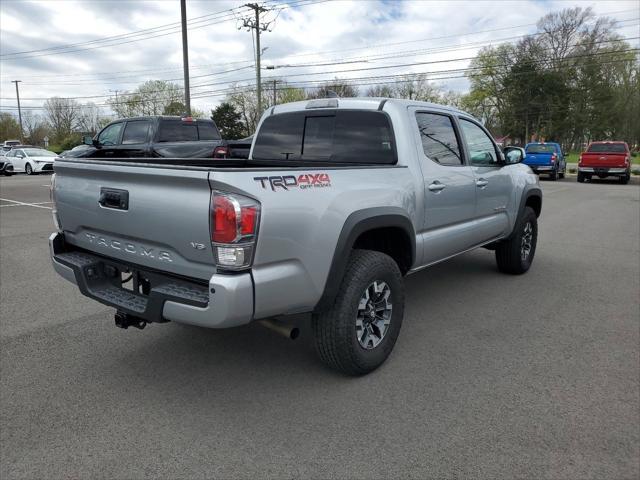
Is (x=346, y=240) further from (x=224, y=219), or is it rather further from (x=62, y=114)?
(x=62, y=114)

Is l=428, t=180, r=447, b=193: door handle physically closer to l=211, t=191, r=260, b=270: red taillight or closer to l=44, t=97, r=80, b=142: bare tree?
l=211, t=191, r=260, b=270: red taillight

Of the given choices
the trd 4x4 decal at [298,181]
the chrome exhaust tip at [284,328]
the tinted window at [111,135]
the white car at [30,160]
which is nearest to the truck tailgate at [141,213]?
the trd 4x4 decal at [298,181]

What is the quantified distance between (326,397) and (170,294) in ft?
3.88

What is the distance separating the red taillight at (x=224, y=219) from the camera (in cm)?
238

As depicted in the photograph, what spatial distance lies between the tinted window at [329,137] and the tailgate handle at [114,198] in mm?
1755

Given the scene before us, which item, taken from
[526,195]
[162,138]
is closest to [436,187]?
[526,195]

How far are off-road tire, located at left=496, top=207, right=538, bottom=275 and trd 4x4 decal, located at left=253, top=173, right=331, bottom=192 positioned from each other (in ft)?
11.4

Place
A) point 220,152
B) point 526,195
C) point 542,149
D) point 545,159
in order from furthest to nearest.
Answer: point 542,149
point 545,159
point 220,152
point 526,195

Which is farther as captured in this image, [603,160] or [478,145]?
[603,160]

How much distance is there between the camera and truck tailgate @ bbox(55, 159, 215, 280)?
250cm

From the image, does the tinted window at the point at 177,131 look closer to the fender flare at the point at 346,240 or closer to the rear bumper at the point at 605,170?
the fender flare at the point at 346,240

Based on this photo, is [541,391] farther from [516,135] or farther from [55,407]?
[516,135]

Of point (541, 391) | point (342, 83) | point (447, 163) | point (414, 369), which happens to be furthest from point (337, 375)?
point (342, 83)

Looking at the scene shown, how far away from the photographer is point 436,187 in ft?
12.9
